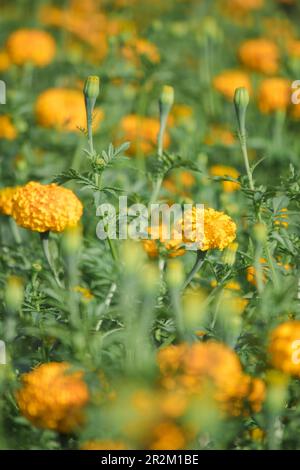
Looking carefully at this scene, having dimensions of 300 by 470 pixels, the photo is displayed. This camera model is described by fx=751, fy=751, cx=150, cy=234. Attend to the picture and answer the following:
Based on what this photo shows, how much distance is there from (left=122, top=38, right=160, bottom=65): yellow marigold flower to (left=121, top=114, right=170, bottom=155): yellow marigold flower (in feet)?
0.57

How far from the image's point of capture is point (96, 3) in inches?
140

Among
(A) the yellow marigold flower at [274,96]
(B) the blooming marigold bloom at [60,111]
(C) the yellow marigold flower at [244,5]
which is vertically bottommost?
(B) the blooming marigold bloom at [60,111]

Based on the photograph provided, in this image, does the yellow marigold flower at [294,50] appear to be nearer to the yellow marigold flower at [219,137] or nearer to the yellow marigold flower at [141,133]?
the yellow marigold flower at [219,137]

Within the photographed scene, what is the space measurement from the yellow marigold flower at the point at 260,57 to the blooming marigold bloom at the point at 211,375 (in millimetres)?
1796

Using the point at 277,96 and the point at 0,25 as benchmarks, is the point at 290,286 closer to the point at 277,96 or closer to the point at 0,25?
the point at 277,96

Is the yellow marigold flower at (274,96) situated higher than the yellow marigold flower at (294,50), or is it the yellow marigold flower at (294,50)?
the yellow marigold flower at (294,50)

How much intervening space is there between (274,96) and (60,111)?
64 cm

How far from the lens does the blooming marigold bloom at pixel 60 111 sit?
213 cm

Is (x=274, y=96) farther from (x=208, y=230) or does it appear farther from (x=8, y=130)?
(x=208, y=230)

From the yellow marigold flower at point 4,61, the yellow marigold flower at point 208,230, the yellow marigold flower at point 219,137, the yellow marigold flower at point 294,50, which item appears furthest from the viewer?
the yellow marigold flower at point 4,61

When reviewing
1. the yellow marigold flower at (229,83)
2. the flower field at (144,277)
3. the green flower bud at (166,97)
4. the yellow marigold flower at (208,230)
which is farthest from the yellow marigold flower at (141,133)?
the yellow marigold flower at (208,230)

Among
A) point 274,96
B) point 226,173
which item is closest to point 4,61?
point 274,96

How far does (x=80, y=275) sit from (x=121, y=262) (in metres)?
0.22
